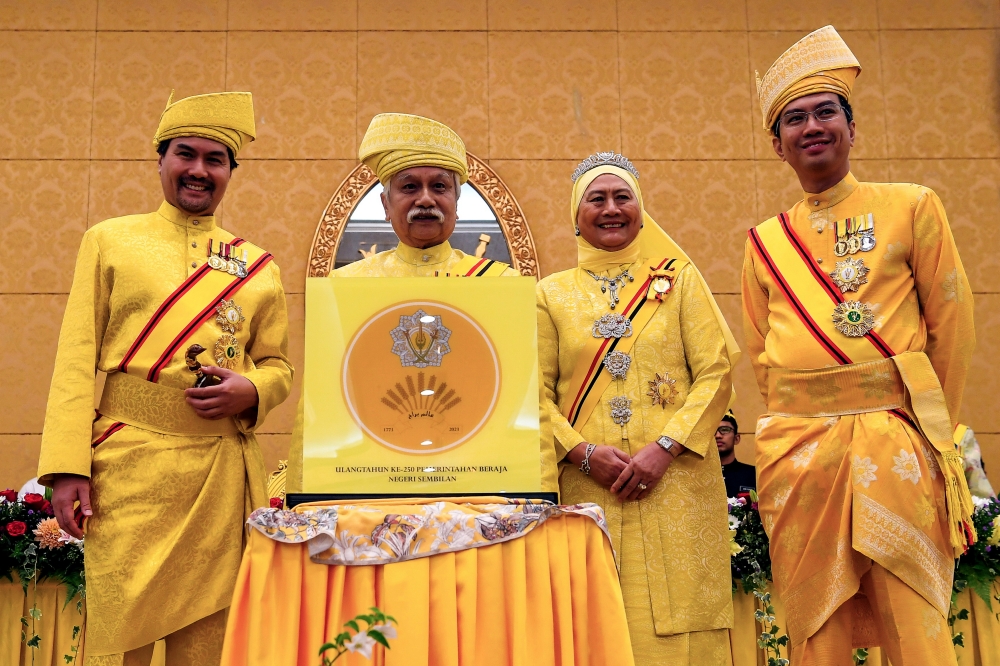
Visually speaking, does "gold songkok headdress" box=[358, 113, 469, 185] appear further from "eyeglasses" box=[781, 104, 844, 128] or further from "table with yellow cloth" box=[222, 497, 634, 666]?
"table with yellow cloth" box=[222, 497, 634, 666]

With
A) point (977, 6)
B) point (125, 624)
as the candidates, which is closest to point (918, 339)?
point (125, 624)

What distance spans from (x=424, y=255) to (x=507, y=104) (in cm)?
339

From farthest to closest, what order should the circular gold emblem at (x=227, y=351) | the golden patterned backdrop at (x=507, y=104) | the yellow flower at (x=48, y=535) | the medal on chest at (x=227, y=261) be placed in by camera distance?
the golden patterned backdrop at (x=507, y=104) < the yellow flower at (x=48, y=535) < the medal on chest at (x=227, y=261) < the circular gold emblem at (x=227, y=351)

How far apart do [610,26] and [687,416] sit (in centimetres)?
377

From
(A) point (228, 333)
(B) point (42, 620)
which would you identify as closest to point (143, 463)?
(A) point (228, 333)

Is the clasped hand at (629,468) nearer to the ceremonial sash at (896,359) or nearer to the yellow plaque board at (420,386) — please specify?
the ceremonial sash at (896,359)

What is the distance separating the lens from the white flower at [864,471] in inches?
81.0

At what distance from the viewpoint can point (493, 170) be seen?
539 centimetres

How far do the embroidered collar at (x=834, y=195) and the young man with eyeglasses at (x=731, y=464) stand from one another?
6.57ft

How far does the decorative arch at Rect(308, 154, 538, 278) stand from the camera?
5.24 meters

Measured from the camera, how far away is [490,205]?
5.31 m

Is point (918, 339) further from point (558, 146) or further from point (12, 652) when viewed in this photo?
point (558, 146)

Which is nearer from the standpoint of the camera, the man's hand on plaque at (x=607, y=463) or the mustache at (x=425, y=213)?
the mustache at (x=425, y=213)

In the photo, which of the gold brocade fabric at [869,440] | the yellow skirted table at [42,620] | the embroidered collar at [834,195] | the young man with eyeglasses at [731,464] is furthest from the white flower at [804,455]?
the yellow skirted table at [42,620]
